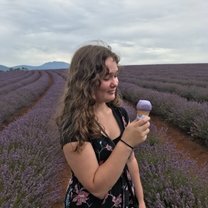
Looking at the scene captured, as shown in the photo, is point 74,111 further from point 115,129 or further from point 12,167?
point 12,167

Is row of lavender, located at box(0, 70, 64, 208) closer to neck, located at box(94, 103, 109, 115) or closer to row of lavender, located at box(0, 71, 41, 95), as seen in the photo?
neck, located at box(94, 103, 109, 115)

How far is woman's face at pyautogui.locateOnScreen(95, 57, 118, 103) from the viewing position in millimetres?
1655

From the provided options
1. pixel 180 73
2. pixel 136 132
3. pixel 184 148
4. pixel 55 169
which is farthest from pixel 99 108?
pixel 180 73

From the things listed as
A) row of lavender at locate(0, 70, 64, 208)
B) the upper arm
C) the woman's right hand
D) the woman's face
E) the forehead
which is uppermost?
the forehead

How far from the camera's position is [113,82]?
167 centimetres

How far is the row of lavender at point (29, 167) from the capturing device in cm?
311

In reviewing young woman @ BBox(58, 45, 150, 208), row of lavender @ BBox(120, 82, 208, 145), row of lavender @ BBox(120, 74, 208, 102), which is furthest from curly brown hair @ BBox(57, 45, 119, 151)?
row of lavender @ BBox(120, 74, 208, 102)

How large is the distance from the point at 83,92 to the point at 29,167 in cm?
221

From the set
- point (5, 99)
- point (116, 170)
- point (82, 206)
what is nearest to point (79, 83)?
point (116, 170)

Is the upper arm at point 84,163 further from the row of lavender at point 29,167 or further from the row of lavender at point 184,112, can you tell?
the row of lavender at point 184,112

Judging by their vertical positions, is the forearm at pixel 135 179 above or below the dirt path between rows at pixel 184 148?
above

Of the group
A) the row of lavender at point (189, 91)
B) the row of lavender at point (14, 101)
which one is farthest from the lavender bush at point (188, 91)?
the row of lavender at point (14, 101)

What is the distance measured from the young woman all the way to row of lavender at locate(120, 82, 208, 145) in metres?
5.37

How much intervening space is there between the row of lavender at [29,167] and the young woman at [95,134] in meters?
0.34
